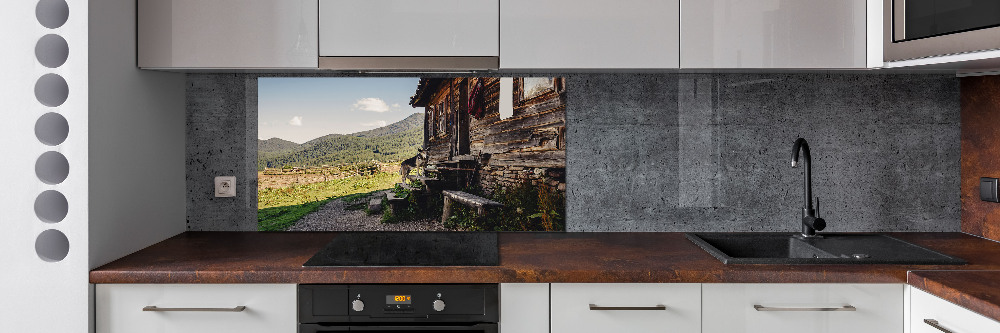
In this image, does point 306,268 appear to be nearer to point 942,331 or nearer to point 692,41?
point 692,41

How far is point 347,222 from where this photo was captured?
234 centimetres

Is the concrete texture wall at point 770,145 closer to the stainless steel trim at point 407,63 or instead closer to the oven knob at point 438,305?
the stainless steel trim at point 407,63

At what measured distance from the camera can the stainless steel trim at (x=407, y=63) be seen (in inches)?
74.4

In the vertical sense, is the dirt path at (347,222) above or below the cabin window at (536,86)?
below

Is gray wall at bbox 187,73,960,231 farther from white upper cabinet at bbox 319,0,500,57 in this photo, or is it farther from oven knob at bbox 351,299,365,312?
oven knob at bbox 351,299,365,312

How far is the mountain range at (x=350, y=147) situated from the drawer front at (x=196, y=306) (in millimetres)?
744

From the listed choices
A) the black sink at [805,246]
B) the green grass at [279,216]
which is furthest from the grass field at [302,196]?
the black sink at [805,246]

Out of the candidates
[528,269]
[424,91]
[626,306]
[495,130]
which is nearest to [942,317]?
[626,306]

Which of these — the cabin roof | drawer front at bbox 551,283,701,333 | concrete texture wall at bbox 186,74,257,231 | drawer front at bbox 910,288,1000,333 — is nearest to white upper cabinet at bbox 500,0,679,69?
the cabin roof

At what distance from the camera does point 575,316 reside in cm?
164

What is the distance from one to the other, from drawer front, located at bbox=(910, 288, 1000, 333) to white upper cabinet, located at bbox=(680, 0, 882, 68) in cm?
75

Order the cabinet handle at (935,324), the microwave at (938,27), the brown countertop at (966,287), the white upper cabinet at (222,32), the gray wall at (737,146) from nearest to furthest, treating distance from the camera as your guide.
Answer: the brown countertop at (966,287)
the cabinet handle at (935,324)
the microwave at (938,27)
the white upper cabinet at (222,32)
the gray wall at (737,146)

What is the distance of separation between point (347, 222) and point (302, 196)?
0.20 m
